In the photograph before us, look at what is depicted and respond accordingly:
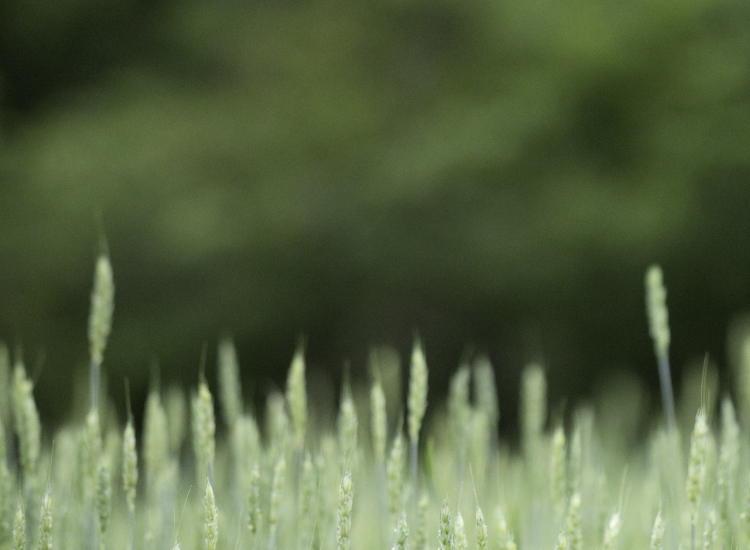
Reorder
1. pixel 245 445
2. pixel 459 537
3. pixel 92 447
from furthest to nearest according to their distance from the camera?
pixel 245 445 < pixel 92 447 < pixel 459 537

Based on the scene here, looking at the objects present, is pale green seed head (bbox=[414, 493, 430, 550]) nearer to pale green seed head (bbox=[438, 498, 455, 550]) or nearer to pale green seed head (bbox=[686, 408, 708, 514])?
pale green seed head (bbox=[438, 498, 455, 550])

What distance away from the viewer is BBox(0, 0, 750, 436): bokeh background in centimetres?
474

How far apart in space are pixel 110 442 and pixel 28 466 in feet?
1.00

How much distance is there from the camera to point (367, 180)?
4957 mm

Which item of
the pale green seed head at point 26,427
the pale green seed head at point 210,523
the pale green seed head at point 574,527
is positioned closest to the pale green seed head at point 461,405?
the pale green seed head at point 574,527

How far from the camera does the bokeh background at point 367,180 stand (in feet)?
15.6

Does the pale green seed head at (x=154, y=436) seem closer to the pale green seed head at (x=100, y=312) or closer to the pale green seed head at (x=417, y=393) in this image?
the pale green seed head at (x=100, y=312)

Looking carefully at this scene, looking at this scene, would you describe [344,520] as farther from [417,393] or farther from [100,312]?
[100,312]

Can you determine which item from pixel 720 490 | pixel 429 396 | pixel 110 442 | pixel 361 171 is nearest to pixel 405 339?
pixel 429 396

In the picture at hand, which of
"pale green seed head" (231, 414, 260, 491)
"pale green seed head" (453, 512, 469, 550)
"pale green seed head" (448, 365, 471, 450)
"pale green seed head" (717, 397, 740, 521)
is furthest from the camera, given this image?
"pale green seed head" (448, 365, 471, 450)

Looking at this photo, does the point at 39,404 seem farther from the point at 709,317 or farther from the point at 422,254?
the point at 709,317

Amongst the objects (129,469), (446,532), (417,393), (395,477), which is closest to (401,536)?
(446,532)

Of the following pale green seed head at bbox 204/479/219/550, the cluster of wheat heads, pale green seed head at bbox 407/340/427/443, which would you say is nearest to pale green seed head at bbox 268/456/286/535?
the cluster of wheat heads

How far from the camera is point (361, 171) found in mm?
5020
